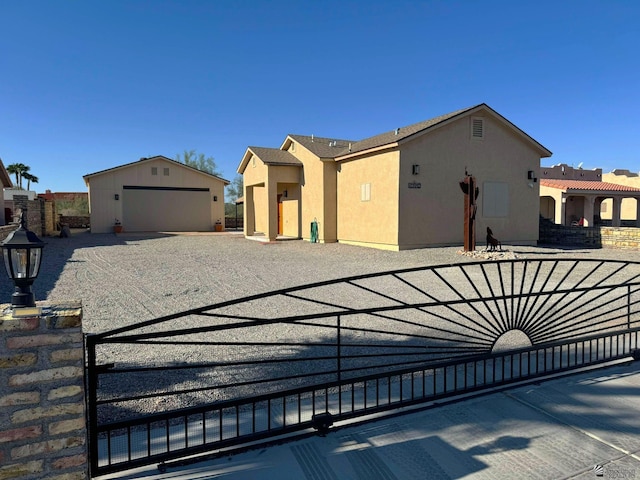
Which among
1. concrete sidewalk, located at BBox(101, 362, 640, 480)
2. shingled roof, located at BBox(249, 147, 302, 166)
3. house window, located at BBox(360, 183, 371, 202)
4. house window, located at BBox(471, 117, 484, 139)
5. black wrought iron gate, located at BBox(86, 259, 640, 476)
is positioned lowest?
concrete sidewalk, located at BBox(101, 362, 640, 480)

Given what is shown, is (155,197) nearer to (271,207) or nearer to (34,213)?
(34,213)

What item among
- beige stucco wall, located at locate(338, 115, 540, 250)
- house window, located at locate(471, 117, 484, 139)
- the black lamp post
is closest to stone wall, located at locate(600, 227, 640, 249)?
beige stucco wall, located at locate(338, 115, 540, 250)

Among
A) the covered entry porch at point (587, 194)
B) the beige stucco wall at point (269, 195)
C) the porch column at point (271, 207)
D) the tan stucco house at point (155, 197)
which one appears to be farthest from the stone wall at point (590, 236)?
the tan stucco house at point (155, 197)

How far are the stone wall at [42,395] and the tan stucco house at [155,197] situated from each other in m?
24.3

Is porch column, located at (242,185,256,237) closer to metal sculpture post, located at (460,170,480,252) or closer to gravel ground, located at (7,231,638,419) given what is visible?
gravel ground, located at (7,231,638,419)

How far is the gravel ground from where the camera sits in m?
4.72

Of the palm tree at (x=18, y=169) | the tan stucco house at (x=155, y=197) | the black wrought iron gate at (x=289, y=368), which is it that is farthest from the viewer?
the palm tree at (x=18, y=169)

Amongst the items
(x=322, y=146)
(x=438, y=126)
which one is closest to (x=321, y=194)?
(x=322, y=146)

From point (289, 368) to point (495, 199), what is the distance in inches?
589

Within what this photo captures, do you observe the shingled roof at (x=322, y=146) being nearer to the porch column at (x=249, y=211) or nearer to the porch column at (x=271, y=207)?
the porch column at (x=271, y=207)

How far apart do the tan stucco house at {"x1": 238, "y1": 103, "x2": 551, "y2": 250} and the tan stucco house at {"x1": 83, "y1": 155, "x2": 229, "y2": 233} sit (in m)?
8.33

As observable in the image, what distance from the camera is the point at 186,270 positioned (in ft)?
35.8

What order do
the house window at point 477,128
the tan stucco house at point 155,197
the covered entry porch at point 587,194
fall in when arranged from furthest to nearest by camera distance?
the tan stucco house at point 155,197 → the covered entry porch at point 587,194 → the house window at point 477,128

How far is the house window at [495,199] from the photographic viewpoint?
16.9 metres
